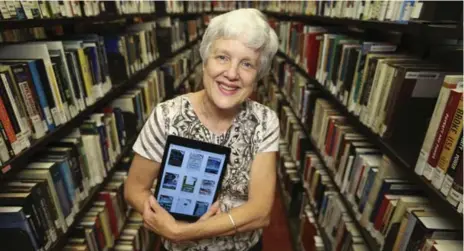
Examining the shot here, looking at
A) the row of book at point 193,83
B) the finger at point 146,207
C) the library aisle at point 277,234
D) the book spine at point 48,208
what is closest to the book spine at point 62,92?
the book spine at point 48,208

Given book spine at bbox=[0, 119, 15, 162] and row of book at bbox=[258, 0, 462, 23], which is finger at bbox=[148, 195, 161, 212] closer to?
book spine at bbox=[0, 119, 15, 162]

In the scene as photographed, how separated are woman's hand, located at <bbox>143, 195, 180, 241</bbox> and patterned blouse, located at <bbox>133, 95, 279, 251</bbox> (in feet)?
0.49

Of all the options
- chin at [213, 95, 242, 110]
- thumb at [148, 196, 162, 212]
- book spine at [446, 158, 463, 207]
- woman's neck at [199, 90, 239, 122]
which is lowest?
thumb at [148, 196, 162, 212]

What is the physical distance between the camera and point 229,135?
1.03 metres

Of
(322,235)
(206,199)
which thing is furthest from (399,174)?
(322,235)

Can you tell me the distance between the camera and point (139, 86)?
2.41m

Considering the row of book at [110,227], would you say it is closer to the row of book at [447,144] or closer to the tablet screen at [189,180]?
the tablet screen at [189,180]

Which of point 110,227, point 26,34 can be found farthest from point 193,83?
point 110,227

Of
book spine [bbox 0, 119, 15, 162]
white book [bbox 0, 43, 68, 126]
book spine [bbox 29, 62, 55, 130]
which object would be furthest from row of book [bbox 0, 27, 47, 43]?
book spine [bbox 0, 119, 15, 162]

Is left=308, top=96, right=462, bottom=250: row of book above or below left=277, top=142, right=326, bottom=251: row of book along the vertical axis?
above

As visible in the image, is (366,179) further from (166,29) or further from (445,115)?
(166,29)

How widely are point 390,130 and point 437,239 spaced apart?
0.41 meters

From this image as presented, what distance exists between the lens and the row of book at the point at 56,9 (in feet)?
3.32

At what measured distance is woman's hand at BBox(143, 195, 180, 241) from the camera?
93cm
